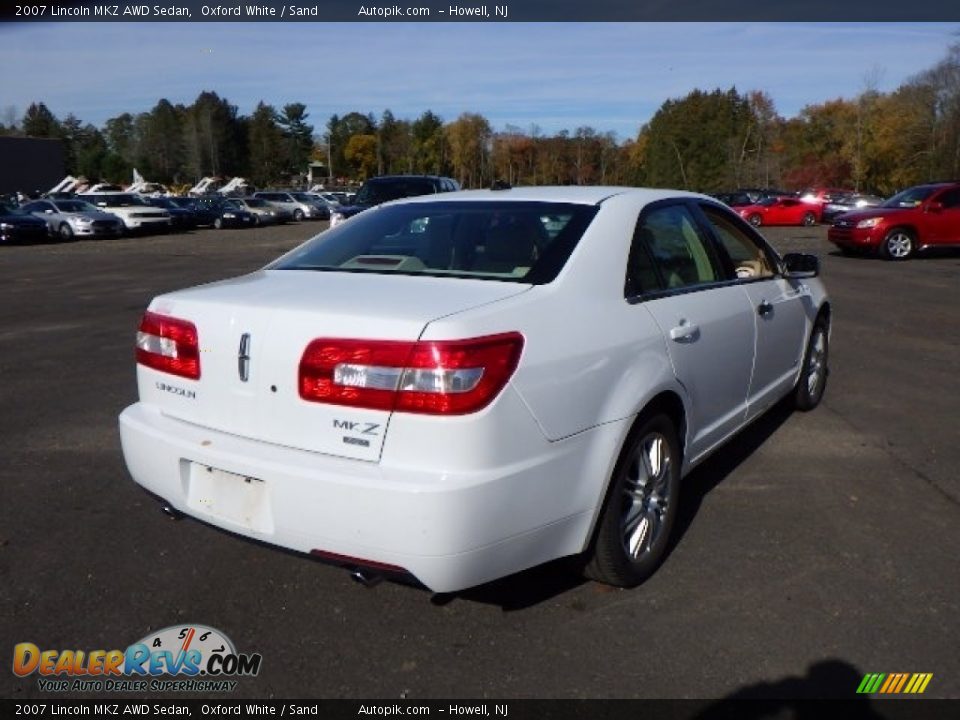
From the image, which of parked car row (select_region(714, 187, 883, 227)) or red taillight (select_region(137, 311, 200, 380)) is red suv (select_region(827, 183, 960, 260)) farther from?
red taillight (select_region(137, 311, 200, 380))

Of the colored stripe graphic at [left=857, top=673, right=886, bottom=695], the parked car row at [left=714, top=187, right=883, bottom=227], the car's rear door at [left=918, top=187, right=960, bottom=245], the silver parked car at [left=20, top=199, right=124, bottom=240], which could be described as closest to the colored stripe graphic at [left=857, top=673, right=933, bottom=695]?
the colored stripe graphic at [left=857, top=673, right=886, bottom=695]

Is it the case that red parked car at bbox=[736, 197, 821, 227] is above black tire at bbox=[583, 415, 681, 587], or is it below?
below

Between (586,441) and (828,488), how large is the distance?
2140mm

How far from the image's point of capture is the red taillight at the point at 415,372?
256 cm

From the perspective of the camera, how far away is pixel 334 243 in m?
3.92

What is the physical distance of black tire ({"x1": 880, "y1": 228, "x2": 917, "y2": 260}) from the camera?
17406 mm

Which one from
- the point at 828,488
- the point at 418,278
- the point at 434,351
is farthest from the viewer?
the point at 828,488

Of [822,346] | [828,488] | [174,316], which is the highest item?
[174,316]

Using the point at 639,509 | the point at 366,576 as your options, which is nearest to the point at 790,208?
the point at 639,509

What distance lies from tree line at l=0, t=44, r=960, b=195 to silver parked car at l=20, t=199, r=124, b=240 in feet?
165

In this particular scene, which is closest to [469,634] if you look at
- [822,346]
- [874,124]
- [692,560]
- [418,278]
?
[692,560]

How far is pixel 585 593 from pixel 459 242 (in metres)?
1.56

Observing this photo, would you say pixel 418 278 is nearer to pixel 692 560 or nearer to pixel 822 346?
pixel 692 560

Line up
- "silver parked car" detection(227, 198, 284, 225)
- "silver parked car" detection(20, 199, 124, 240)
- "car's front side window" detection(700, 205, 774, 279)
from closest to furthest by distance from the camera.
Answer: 1. "car's front side window" detection(700, 205, 774, 279)
2. "silver parked car" detection(20, 199, 124, 240)
3. "silver parked car" detection(227, 198, 284, 225)
